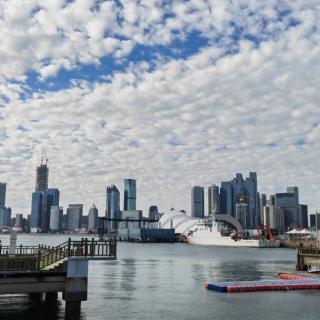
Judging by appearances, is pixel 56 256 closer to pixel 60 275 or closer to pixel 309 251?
pixel 60 275

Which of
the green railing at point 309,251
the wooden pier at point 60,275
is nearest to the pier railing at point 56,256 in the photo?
the wooden pier at point 60,275

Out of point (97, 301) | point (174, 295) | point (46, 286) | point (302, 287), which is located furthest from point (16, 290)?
point (302, 287)

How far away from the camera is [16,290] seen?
31.1 metres

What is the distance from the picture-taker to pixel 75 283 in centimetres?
3183

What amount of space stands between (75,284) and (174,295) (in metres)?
17.1

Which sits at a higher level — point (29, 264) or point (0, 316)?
point (29, 264)

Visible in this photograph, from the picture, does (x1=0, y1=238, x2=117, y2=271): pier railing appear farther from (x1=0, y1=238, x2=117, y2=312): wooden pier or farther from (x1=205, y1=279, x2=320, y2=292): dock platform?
(x1=205, y1=279, x2=320, y2=292): dock platform

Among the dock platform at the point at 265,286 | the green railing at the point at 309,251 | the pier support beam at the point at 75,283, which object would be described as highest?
the green railing at the point at 309,251

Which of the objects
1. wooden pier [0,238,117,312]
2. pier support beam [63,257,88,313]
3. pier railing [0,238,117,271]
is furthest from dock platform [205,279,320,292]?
pier support beam [63,257,88,313]

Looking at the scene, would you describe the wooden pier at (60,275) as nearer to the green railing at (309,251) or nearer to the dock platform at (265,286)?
the dock platform at (265,286)

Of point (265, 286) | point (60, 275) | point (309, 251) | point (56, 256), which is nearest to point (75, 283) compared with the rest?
point (60, 275)

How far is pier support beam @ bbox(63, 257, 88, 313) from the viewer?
31.8m

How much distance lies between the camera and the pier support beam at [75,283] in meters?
31.8

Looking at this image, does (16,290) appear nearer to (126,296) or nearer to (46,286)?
(46,286)
